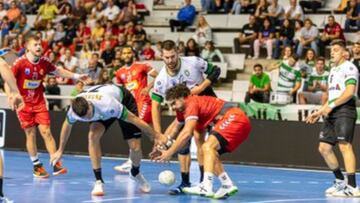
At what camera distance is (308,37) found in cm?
2109

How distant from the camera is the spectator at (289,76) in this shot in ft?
61.8

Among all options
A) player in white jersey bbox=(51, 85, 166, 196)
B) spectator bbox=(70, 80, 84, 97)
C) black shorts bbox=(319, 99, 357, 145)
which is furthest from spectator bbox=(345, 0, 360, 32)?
player in white jersey bbox=(51, 85, 166, 196)

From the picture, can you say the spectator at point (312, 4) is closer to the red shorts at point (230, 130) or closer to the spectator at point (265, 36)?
the spectator at point (265, 36)

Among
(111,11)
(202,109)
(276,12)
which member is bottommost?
(111,11)

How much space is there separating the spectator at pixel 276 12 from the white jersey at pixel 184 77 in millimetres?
10588

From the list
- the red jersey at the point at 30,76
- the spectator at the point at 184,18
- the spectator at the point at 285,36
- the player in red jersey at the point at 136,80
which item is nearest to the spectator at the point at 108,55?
the spectator at the point at 184,18

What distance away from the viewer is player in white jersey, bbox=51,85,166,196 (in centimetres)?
1080

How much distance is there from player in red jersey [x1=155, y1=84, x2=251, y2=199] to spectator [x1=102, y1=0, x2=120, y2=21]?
14603 mm

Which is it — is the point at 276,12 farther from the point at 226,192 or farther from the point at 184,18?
the point at 226,192

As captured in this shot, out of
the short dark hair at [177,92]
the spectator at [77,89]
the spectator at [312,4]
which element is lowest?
the spectator at [77,89]

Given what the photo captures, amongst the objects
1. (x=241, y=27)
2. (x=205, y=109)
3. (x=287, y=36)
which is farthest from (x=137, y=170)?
(x=241, y=27)

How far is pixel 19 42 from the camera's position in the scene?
24.6m

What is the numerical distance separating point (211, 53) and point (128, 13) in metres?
4.24

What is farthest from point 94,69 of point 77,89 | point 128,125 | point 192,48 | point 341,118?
point 341,118
